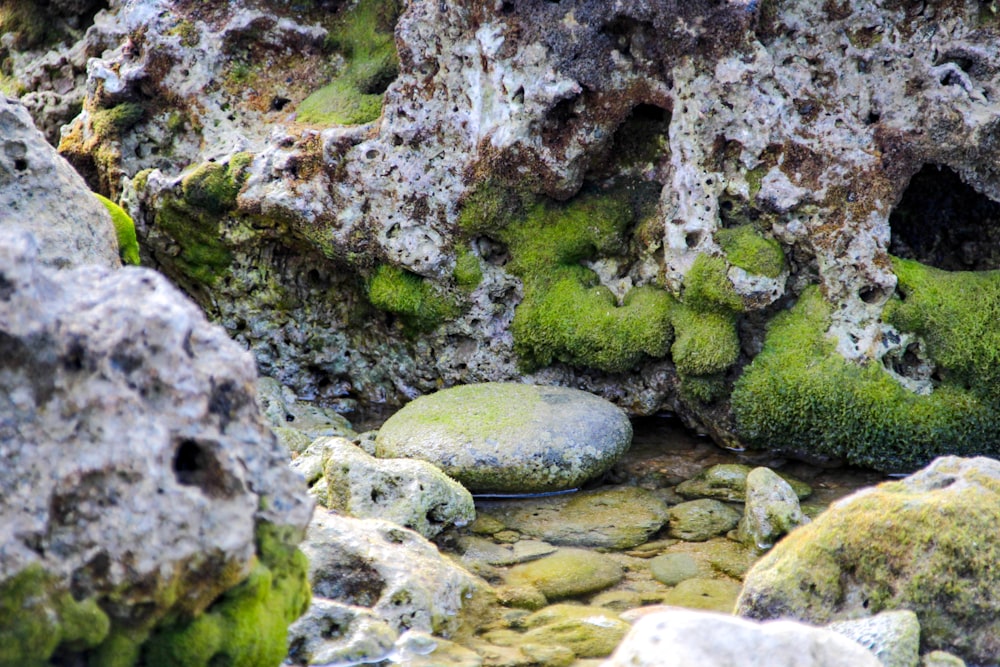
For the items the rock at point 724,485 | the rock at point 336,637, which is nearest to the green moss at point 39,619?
the rock at point 336,637

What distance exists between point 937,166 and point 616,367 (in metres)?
2.88

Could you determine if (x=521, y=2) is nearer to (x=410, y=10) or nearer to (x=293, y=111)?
(x=410, y=10)

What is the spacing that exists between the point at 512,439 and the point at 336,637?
2446mm

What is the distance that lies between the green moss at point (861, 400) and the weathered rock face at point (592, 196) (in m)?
0.02

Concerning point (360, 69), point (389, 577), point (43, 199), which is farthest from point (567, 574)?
point (360, 69)

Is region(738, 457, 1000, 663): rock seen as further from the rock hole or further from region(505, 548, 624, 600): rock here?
the rock hole

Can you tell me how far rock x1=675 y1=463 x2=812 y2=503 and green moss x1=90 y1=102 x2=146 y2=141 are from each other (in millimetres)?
5932

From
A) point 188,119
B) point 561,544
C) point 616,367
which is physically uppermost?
point 188,119

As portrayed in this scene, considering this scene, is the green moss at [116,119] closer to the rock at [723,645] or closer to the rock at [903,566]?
the rock at [903,566]

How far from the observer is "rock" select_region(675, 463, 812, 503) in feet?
23.8

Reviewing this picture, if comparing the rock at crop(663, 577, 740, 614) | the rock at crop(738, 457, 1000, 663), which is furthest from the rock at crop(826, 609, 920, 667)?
the rock at crop(663, 577, 740, 614)

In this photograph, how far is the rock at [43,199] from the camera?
609 cm

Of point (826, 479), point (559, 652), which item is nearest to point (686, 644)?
point (559, 652)

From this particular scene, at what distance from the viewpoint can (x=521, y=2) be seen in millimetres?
7766
